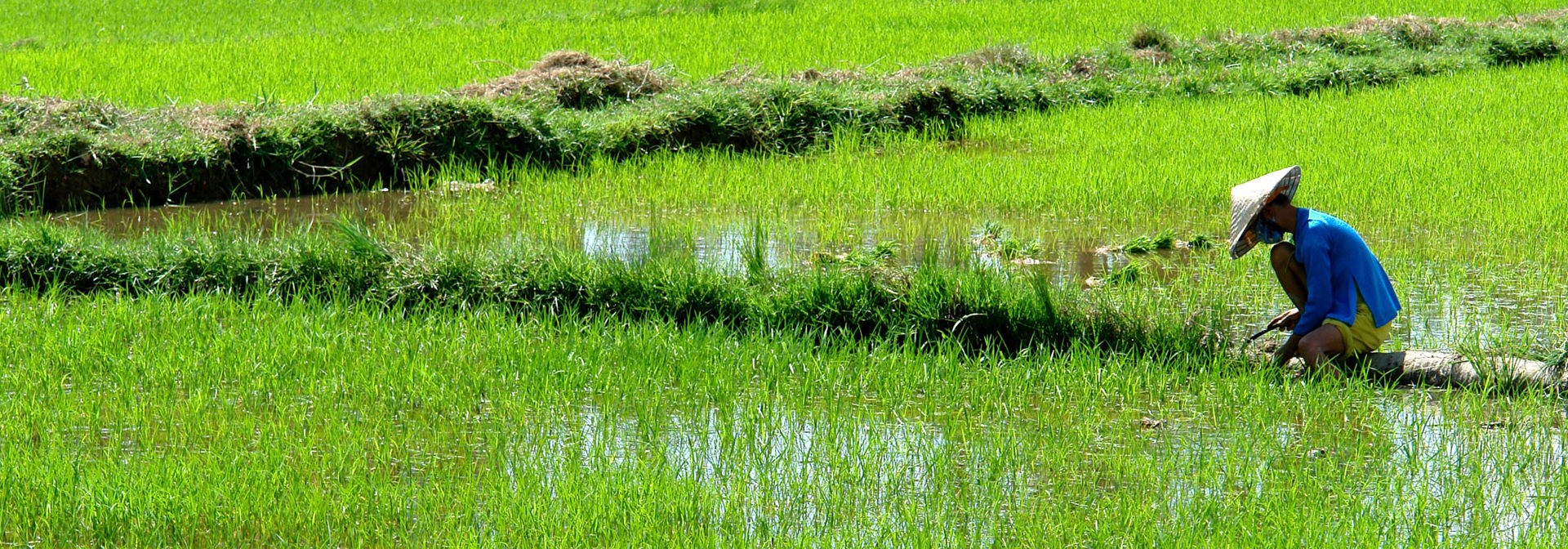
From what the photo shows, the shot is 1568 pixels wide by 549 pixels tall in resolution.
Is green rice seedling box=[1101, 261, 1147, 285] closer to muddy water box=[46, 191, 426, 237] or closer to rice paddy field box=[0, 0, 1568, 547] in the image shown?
rice paddy field box=[0, 0, 1568, 547]

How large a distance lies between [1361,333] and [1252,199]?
0.53 meters

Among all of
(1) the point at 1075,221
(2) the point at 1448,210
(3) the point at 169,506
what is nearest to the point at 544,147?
(1) the point at 1075,221

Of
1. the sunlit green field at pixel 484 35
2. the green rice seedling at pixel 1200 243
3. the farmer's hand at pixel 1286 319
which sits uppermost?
the sunlit green field at pixel 484 35

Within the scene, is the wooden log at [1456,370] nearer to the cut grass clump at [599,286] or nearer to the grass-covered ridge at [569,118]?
the cut grass clump at [599,286]

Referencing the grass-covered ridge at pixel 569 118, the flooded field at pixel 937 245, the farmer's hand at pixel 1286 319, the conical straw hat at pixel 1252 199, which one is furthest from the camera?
the grass-covered ridge at pixel 569 118

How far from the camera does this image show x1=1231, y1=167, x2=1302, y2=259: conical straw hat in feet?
12.6

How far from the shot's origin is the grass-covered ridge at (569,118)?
7.02m

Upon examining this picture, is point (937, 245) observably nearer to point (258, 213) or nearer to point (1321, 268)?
point (1321, 268)

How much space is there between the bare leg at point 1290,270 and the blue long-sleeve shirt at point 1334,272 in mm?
42

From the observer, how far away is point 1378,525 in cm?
289

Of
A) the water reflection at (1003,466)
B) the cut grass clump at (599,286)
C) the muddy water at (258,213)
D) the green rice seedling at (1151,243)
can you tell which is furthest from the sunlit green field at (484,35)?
the water reflection at (1003,466)

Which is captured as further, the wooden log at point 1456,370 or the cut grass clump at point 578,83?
the cut grass clump at point 578,83

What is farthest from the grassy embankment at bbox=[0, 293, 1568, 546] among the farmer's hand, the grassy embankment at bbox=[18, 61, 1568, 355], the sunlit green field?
the sunlit green field

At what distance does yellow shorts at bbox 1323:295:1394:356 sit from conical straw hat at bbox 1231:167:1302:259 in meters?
0.34
